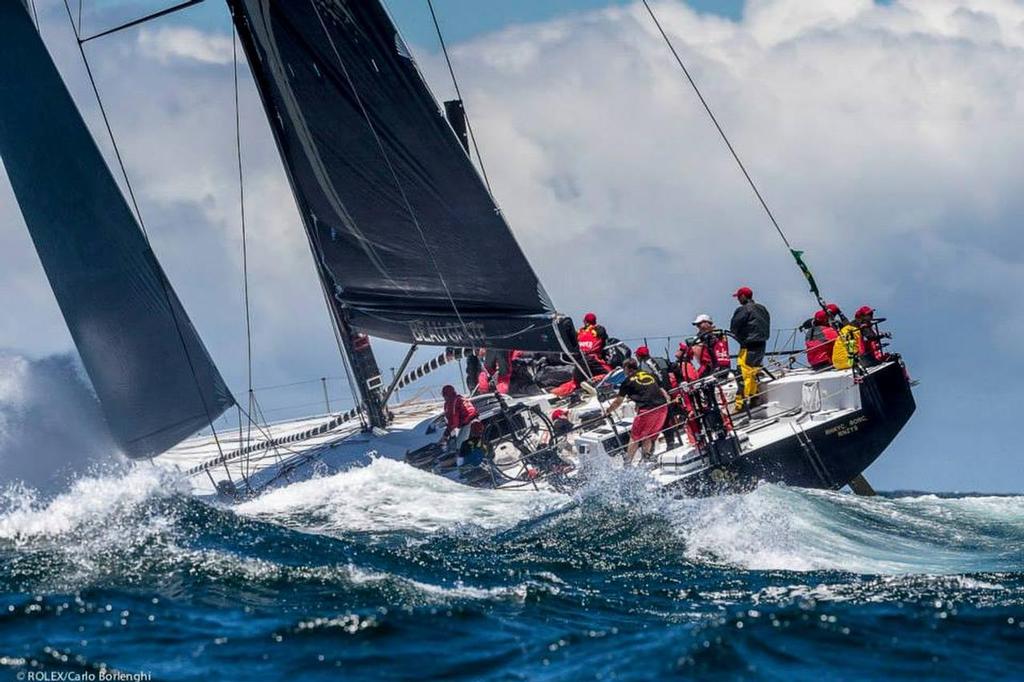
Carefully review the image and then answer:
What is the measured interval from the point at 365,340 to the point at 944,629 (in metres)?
8.94

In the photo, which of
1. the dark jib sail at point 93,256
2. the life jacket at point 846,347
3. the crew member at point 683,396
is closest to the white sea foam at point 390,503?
the crew member at point 683,396

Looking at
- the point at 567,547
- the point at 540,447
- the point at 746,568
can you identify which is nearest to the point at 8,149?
the point at 540,447

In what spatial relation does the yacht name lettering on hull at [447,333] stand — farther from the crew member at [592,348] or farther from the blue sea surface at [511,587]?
the blue sea surface at [511,587]

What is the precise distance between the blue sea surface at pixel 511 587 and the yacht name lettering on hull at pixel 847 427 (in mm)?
726

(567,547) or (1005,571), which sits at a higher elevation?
(567,547)

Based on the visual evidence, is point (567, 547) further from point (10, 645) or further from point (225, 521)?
point (10, 645)

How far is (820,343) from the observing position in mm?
15070

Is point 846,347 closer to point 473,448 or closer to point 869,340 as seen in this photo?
point 869,340

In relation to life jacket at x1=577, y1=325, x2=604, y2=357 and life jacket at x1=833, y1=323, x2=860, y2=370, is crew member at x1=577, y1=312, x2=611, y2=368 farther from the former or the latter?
life jacket at x1=833, y1=323, x2=860, y2=370

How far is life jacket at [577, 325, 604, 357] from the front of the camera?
1619 cm

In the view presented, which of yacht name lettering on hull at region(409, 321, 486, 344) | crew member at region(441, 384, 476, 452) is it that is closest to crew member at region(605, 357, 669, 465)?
crew member at region(441, 384, 476, 452)

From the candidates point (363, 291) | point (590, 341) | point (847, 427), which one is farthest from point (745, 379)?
point (363, 291)

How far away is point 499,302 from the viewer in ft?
47.9

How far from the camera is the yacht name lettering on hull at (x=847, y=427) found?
1373cm
